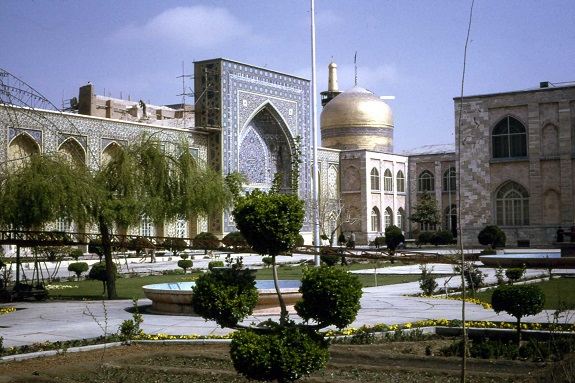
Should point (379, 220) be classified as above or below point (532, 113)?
below

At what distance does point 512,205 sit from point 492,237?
4.04m

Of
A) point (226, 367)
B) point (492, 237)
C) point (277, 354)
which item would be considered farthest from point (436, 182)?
point (277, 354)

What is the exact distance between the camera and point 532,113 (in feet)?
108

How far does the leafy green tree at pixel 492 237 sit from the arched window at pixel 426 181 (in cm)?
2265

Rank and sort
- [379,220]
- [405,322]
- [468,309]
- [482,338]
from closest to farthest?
[482,338] < [405,322] < [468,309] < [379,220]

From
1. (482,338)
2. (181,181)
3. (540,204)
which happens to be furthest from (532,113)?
(482,338)

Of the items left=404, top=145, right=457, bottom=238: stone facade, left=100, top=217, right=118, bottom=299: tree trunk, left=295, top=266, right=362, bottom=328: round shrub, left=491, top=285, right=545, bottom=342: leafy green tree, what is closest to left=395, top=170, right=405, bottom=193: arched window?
left=404, top=145, right=457, bottom=238: stone facade

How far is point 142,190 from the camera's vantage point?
1477cm

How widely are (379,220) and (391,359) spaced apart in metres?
41.9

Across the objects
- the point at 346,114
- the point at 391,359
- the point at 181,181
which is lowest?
the point at 391,359

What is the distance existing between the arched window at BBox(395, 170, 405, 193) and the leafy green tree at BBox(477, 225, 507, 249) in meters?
21.1

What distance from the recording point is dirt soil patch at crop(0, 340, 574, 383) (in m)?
6.54

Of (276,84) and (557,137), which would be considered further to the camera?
(276,84)

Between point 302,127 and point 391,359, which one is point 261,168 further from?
point 391,359
